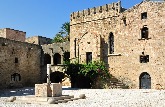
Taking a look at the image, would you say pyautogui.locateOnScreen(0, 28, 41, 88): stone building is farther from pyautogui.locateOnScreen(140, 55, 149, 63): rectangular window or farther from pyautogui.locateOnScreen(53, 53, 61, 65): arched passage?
pyautogui.locateOnScreen(140, 55, 149, 63): rectangular window

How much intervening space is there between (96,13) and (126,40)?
14.8 ft

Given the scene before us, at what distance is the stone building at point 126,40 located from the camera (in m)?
22.2

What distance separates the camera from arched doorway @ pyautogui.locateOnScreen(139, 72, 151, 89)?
22688 millimetres

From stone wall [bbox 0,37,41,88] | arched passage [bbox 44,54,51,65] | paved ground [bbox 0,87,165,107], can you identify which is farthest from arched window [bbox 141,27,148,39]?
stone wall [bbox 0,37,41,88]

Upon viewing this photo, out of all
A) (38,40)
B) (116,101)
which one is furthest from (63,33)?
(116,101)

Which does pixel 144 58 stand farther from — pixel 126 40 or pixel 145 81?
pixel 126 40

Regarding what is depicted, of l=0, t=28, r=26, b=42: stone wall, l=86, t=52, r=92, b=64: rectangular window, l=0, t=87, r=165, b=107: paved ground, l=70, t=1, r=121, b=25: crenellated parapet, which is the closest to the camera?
l=0, t=87, r=165, b=107: paved ground

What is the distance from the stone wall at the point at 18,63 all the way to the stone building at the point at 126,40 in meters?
4.83

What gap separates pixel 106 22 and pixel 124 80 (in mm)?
5870

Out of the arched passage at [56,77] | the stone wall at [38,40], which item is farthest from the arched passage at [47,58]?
the stone wall at [38,40]

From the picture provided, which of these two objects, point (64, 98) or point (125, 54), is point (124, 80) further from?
point (64, 98)

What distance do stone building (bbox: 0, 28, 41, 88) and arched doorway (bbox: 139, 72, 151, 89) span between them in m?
12.4

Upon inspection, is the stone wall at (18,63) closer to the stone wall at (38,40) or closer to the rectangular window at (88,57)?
the rectangular window at (88,57)

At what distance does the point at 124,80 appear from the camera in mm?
24125
